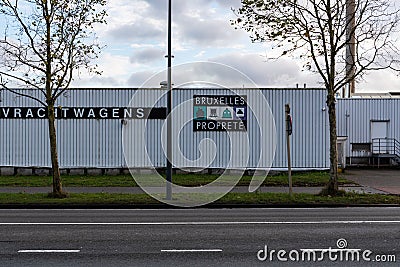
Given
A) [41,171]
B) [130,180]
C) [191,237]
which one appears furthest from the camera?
[41,171]

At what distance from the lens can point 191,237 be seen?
11.3 meters

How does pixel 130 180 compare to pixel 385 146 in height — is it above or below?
below

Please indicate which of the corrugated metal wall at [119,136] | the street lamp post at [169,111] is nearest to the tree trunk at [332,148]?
the street lamp post at [169,111]

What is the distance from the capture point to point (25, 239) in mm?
11203

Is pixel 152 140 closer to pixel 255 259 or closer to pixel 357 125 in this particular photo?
pixel 357 125

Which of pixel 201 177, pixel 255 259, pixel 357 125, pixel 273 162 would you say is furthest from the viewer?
pixel 357 125

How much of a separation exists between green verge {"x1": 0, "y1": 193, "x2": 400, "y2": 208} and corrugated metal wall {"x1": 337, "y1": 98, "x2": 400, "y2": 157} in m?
18.2

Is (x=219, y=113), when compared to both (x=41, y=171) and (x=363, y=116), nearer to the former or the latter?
(x=41, y=171)

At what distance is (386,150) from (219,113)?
41.0 ft

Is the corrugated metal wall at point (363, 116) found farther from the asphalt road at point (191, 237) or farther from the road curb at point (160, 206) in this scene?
the asphalt road at point (191, 237)

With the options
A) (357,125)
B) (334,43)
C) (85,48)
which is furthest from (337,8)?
(357,125)

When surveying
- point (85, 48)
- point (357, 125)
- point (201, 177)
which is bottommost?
point (201, 177)

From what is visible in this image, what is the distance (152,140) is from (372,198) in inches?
591

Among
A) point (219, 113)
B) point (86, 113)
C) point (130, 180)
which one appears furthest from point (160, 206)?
point (86, 113)
